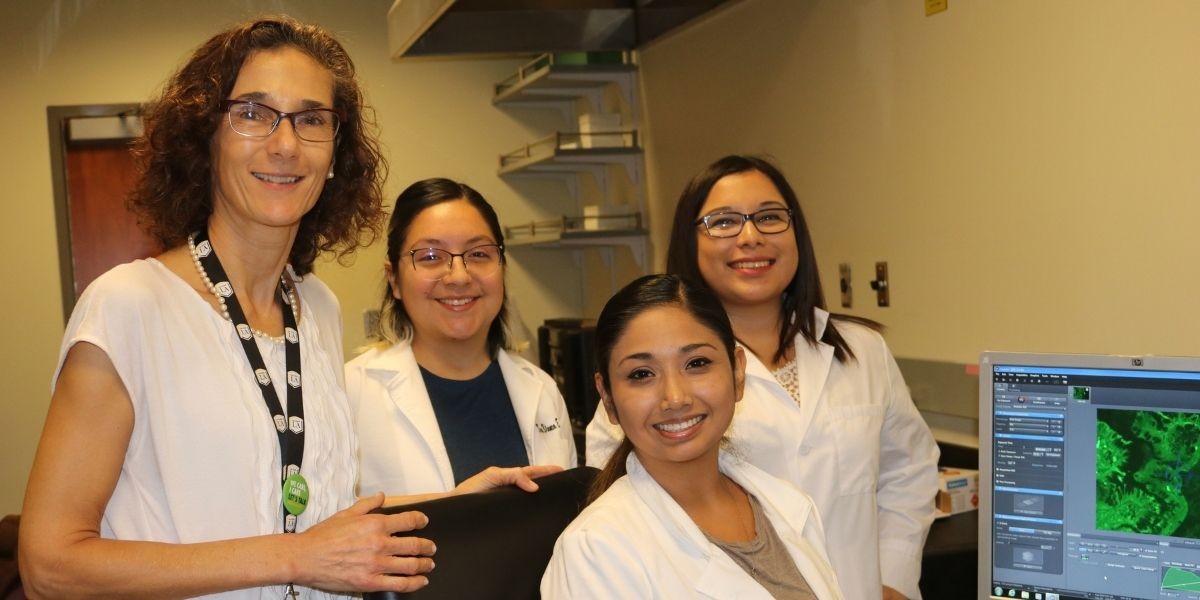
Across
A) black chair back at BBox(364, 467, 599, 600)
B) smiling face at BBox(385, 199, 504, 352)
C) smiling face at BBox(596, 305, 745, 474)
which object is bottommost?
black chair back at BBox(364, 467, 599, 600)

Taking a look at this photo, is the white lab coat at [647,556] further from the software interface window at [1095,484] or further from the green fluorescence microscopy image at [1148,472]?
the green fluorescence microscopy image at [1148,472]

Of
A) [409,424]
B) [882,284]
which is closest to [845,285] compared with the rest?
[882,284]

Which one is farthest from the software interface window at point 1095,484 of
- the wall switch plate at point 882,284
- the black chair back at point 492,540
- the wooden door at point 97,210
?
the wooden door at point 97,210

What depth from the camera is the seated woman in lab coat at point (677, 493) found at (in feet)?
4.58

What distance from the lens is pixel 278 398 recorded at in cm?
141

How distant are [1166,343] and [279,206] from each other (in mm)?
1535

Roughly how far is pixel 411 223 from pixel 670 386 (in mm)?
724

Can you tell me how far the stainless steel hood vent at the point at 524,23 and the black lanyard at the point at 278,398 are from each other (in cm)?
128

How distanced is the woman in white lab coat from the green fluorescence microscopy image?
1.65 ft

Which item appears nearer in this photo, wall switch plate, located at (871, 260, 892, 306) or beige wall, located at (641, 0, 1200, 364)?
beige wall, located at (641, 0, 1200, 364)

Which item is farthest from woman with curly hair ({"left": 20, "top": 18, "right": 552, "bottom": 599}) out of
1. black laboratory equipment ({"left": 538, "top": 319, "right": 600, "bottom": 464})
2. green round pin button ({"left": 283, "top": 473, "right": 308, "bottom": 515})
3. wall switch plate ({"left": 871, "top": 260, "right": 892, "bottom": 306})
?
black laboratory equipment ({"left": 538, "top": 319, "right": 600, "bottom": 464})

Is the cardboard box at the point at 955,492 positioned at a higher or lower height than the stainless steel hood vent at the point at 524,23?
lower

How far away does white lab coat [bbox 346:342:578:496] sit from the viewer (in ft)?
6.32

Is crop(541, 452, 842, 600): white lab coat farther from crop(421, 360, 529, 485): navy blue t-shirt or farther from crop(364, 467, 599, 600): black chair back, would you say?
crop(421, 360, 529, 485): navy blue t-shirt
